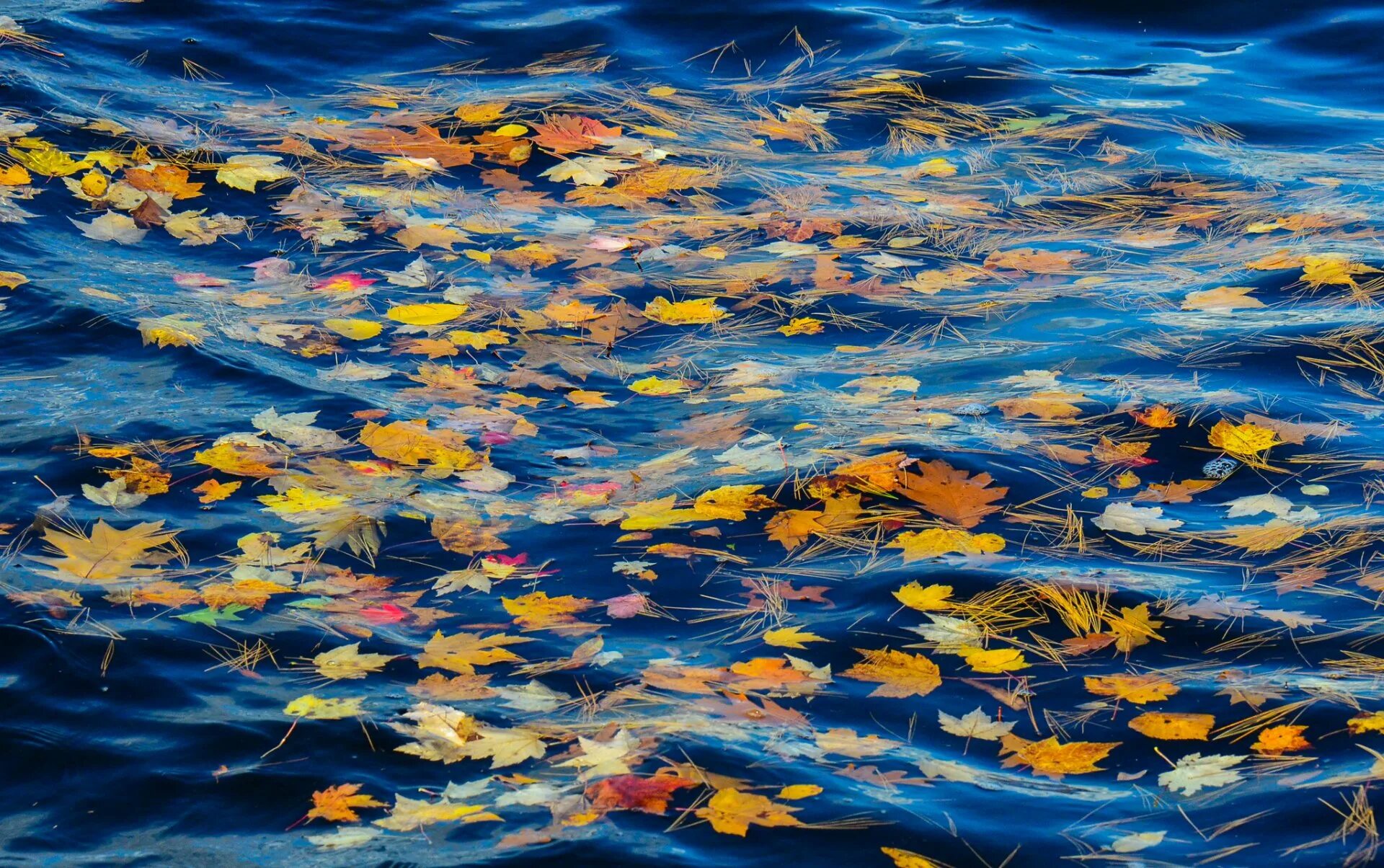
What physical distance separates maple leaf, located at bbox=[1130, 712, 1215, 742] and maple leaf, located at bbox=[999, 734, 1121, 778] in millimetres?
69

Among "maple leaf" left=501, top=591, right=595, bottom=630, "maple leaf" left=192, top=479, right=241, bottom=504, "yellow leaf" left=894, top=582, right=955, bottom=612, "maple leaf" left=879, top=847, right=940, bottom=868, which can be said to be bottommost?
"maple leaf" left=879, top=847, right=940, bottom=868

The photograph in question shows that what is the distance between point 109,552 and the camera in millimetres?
2697

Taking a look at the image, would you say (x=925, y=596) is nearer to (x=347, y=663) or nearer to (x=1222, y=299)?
(x=347, y=663)

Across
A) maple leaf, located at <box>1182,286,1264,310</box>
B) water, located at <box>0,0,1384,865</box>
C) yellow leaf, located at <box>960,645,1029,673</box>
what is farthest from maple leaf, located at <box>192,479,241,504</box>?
maple leaf, located at <box>1182,286,1264,310</box>

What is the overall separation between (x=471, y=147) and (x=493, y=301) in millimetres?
1472

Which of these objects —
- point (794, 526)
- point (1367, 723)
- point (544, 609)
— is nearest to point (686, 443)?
point (794, 526)

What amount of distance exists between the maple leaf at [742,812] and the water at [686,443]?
2 cm

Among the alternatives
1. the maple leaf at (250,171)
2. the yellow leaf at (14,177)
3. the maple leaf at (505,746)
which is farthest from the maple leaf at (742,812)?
the yellow leaf at (14,177)

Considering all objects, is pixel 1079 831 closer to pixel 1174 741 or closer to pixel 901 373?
pixel 1174 741

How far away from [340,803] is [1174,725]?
144 centimetres

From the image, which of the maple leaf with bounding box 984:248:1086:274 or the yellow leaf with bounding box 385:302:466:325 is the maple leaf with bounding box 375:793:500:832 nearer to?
the yellow leaf with bounding box 385:302:466:325

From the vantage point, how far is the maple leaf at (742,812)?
2.03m

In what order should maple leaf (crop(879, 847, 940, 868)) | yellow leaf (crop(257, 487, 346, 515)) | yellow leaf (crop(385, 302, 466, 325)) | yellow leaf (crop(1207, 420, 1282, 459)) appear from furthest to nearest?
yellow leaf (crop(385, 302, 466, 325))
yellow leaf (crop(1207, 420, 1282, 459))
yellow leaf (crop(257, 487, 346, 515))
maple leaf (crop(879, 847, 940, 868))

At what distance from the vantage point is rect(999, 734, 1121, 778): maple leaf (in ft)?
7.14
